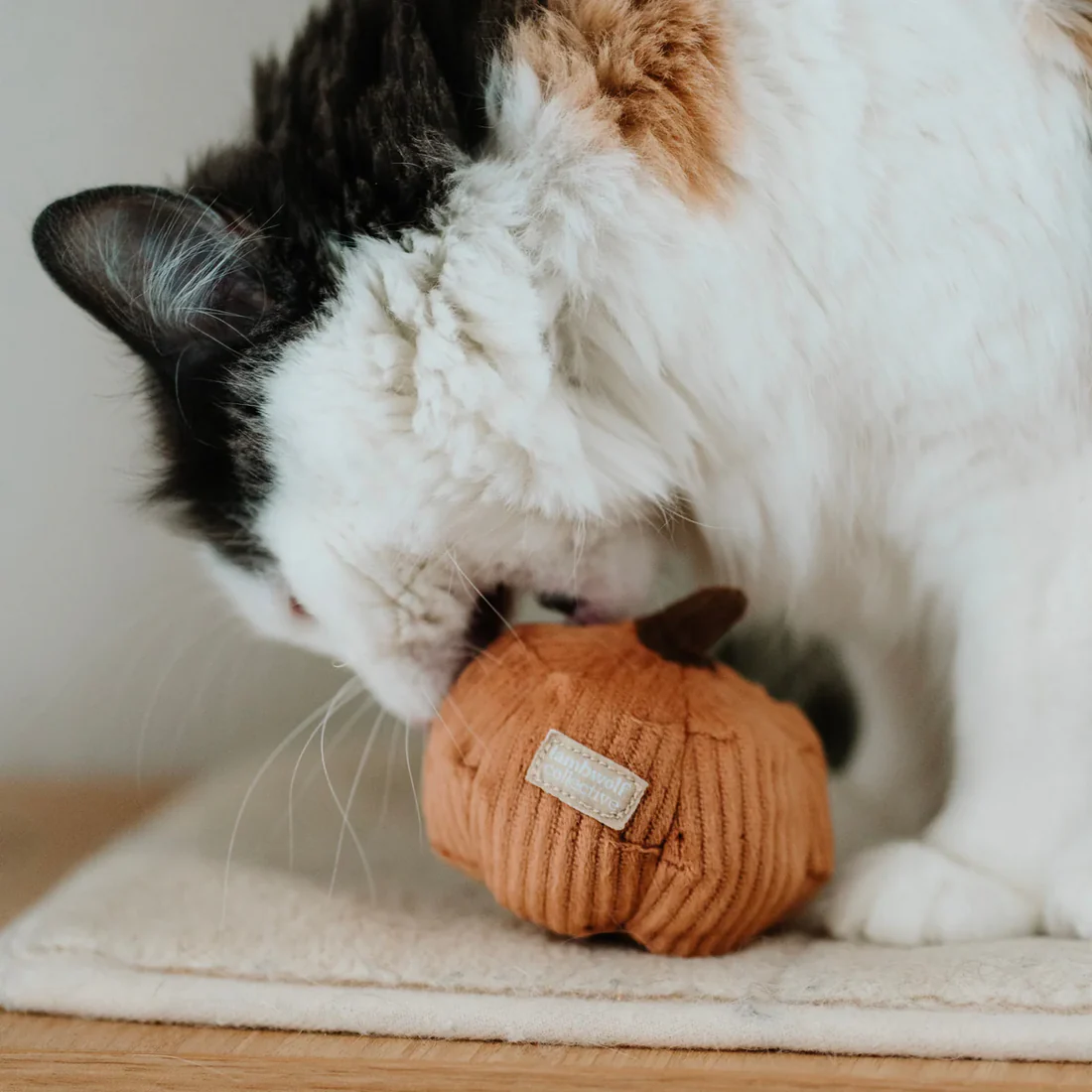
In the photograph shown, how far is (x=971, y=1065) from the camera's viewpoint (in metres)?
0.65

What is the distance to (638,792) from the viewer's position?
2.51ft

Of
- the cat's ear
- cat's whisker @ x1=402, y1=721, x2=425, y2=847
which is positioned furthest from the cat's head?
cat's whisker @ x1=402, y1=721, x2=425, y2=847

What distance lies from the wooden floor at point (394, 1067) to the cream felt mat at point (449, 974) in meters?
0.01

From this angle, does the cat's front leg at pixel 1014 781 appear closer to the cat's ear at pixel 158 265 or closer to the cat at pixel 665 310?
the cat at pixel 665 310

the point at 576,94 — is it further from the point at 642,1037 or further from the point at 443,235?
the point at 642,1037

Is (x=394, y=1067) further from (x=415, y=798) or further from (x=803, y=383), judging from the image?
(x=803, y=383)

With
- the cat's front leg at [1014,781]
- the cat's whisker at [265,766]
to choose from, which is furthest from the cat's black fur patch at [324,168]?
the cat's front leg at [1014,781]

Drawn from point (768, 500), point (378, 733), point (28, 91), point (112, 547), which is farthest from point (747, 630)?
point (28, 91)

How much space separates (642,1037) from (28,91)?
111 cm

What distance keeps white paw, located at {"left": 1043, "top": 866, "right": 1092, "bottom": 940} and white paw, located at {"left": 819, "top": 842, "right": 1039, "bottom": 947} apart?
0.02 m

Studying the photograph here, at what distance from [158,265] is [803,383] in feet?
1.80

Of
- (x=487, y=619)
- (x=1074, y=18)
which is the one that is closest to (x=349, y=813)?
(x=487, y=619)

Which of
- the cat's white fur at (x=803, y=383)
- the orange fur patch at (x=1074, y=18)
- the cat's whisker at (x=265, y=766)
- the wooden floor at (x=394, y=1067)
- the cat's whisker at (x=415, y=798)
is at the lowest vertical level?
the cat's whisker at (x=415, y=798)

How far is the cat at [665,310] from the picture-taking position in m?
0.79
